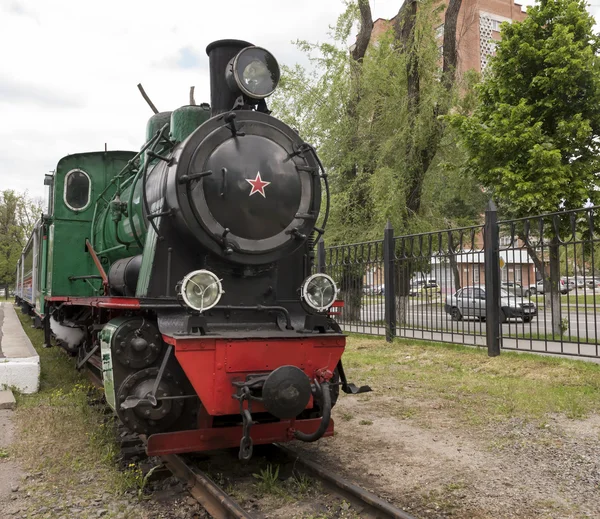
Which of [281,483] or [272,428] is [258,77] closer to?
[272,428]

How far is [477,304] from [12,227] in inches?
1653

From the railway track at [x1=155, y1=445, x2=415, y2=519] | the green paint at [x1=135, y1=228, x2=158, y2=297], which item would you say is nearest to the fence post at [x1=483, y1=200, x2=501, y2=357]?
the railway track at [x1=155, y1=445, x2=415, y2=519]

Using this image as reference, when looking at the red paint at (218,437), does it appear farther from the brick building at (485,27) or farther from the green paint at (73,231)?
the brick building at (485,27)

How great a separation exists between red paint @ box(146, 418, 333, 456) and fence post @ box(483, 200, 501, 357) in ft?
15.8

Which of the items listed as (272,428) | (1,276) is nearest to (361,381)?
(272,428)

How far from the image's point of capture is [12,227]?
140 feet

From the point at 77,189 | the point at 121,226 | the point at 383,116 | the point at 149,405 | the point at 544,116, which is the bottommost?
the point at 149,405

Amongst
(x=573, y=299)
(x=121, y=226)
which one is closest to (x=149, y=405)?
(x=121, y=226)

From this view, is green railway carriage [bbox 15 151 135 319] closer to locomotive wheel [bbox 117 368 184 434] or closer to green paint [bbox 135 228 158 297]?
green paint [bbox 135 228 158 297]

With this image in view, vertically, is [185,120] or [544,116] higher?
[544,116]

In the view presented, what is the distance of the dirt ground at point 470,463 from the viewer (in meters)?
3.66

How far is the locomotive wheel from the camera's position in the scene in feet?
12.9

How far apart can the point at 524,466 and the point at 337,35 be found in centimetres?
1583

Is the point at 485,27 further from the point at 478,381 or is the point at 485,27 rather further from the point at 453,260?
the point at 478,381
